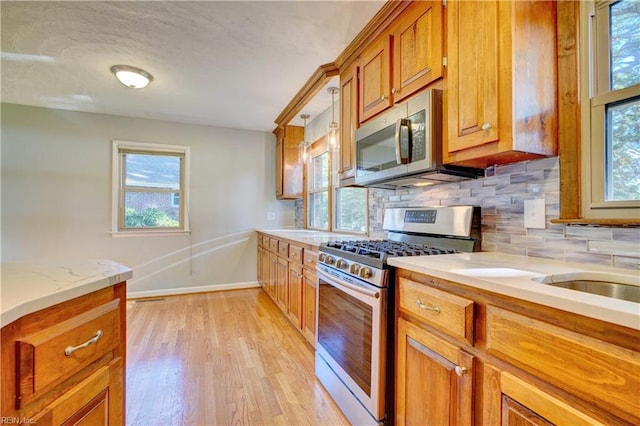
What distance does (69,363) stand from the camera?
811 millimetres

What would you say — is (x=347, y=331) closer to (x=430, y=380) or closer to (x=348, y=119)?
(x=430, y=380)

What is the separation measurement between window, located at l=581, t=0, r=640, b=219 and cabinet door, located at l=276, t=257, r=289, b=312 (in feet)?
7.58

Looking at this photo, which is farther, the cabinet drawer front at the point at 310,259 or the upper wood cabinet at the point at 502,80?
the cabinet drawer front at the point at 310,259

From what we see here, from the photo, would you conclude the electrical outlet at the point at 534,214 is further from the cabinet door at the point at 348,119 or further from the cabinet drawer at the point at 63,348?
the cabinet drawer at the point at 63,348

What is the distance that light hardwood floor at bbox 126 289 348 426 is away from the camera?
163 cm

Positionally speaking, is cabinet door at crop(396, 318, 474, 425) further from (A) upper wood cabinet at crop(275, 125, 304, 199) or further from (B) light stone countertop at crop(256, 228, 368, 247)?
(A) upper wood cabinet at crop(275, 125, 304, 199)

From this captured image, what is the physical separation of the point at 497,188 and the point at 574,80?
0.54 metres

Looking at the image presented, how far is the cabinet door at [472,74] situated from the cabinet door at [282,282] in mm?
1995

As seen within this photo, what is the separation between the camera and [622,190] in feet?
3.73

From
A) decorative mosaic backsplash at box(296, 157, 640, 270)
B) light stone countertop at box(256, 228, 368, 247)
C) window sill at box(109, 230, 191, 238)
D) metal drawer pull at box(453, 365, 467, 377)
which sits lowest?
metal drawer pull at box(453, 365, 467, 377)

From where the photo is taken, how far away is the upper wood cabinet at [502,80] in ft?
3.83

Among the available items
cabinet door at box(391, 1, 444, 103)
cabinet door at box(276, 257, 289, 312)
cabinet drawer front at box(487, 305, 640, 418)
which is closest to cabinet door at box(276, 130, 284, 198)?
cabinet door at box(276, 257, 289, 312)

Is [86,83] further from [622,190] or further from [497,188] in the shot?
[622,190]

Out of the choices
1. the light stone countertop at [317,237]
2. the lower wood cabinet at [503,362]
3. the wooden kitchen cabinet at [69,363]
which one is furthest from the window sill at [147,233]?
the lower wood cabinet at [503,362]
